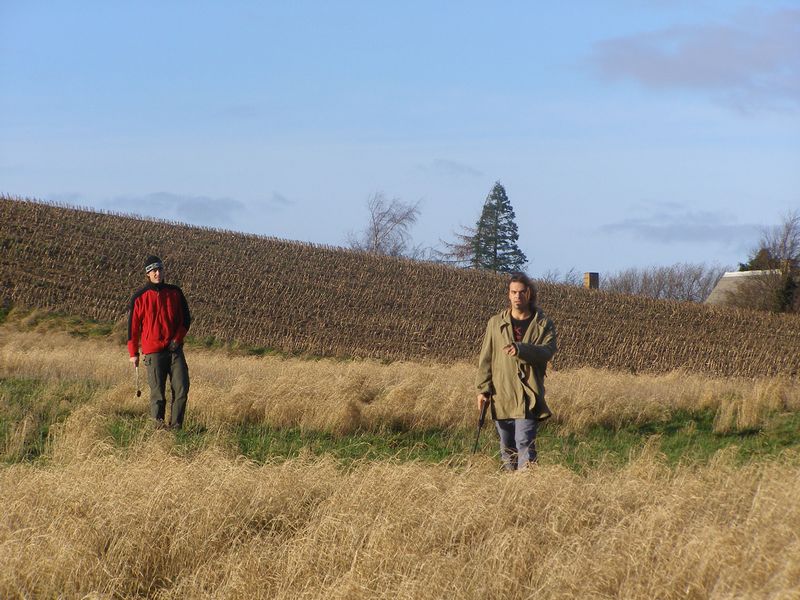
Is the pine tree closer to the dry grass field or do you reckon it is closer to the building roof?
the building roof

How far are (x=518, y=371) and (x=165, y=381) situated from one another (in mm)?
4607

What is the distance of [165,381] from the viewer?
1120 centimetres

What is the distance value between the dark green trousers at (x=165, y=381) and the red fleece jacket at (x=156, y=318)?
12 centimetres

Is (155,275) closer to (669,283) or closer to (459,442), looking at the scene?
(459,442)

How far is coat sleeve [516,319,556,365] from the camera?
7969 mm

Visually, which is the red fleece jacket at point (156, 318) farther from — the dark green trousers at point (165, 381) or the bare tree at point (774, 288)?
the bare tree at point (774, 288)

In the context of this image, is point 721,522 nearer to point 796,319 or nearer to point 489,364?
point 489,364

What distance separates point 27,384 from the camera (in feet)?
45.2

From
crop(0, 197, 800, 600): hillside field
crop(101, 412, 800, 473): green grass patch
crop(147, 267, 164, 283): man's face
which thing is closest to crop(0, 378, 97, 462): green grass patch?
crop(0, 197, 800, 600): hillside field

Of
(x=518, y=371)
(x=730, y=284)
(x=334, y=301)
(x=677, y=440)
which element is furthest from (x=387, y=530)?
(x=730, y=284)

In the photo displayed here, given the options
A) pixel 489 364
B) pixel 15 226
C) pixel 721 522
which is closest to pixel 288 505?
pixel 489 364

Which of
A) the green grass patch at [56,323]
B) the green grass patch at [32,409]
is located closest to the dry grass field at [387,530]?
the green grass patch at [32,409]

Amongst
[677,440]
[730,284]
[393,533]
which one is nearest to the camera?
[393,533]

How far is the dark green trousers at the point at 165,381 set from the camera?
36.6 ft
